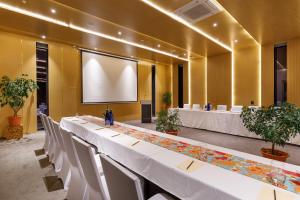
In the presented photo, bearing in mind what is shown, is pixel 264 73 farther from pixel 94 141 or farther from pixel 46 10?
pixel 46 10

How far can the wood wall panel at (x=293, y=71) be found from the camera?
6098mm

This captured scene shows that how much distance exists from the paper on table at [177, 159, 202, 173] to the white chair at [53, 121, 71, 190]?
5.62 ft

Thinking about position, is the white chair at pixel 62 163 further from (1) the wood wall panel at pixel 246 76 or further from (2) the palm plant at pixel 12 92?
(1) the wood wall panel at pixel 246 76

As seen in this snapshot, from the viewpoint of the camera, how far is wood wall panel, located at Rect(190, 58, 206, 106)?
9.26 m

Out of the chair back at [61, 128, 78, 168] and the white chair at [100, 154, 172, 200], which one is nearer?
the white chair at [100, 154, 172, 200]

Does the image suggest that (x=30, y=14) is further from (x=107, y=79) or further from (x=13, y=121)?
(x=107, y=79)

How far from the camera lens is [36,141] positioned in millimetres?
5109

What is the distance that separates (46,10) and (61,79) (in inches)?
121

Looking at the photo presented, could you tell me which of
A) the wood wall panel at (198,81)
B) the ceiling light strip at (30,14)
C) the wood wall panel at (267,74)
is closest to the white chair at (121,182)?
the ceiling light strip at (30,14)

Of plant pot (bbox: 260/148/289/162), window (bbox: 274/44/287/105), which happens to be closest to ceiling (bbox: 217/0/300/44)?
window (bbox: 274/44/287/105)

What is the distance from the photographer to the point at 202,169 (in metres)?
1.27

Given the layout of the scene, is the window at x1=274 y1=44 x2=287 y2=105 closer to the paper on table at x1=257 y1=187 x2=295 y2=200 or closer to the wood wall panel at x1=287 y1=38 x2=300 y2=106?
the wood wall panel at x1=287 y1=38 x2=300 y2=106

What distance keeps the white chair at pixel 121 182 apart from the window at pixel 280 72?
754cm

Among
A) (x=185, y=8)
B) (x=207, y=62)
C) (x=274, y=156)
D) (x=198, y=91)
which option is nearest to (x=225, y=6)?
(x=185, y=8)
